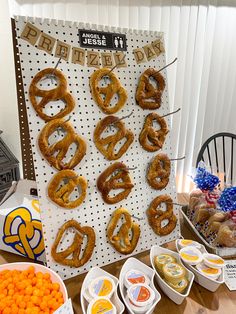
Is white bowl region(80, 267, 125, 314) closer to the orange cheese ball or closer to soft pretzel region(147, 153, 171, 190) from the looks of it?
the orange cheese ball

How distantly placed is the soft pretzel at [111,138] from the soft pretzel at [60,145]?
0.26ft

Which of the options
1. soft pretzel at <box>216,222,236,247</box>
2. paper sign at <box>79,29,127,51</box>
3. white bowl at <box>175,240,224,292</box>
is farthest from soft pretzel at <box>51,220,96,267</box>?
paper sign at <box>79,29,127,51</box>

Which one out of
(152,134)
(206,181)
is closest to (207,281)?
(206,181)

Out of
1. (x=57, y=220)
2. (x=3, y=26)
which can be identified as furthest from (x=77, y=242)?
(x=3, y=26)

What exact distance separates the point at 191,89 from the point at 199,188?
1.65 m

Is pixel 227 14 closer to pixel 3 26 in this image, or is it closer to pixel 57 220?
pixel 3 26

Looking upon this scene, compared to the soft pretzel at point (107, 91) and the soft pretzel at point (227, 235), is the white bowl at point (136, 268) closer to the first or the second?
the soft pretzel at point (227, 235)

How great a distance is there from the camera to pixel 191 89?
2.56 m

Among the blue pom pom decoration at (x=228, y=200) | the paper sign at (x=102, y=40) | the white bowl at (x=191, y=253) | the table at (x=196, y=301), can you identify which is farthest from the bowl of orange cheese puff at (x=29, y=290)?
the paper sign at (x=102, y=40)

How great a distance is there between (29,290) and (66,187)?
0.35 m

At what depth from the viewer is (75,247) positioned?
3.10 feet

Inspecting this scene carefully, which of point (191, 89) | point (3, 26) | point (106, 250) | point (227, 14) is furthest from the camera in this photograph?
point (191, 89)

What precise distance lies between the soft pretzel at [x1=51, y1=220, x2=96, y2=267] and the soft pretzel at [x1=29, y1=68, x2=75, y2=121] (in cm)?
42

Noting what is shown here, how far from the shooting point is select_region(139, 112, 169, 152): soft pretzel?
3.55 feet
